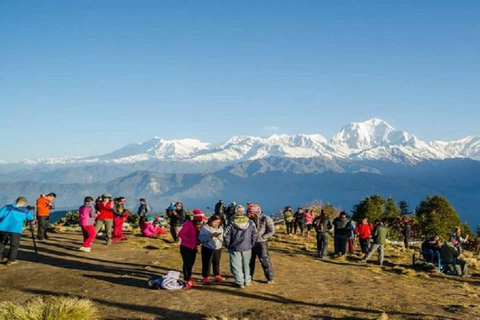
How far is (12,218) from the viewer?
43.5 feet

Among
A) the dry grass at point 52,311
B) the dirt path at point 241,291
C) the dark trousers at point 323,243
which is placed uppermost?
the dark trousers at point 323,243

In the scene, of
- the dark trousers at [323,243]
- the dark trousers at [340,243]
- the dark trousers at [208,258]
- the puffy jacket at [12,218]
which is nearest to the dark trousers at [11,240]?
the puffy jacket at [12,218]

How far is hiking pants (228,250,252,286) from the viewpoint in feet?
37.3

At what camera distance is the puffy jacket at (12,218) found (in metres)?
13.2

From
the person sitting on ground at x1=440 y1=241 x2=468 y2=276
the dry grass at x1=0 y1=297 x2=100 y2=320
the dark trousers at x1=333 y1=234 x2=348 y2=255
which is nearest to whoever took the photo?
the dry grass at x1=0 y1=297 x2=100 y2=320

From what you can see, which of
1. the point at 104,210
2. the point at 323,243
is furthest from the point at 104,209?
the point at 323,243

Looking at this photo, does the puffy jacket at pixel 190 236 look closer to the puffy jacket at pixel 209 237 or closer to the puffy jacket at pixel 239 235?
the puffy jacket at pixel 209 237

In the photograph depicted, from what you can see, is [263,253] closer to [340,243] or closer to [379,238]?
[379,238]

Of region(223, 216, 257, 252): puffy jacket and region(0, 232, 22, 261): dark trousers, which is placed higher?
region(223, 216, 257, 252): puffy jacket

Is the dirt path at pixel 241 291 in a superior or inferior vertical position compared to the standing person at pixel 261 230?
inferior

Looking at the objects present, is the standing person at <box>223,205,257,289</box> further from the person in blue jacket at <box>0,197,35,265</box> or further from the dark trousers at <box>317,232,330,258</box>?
the dark trousers at <box>317,232,330,258</box>

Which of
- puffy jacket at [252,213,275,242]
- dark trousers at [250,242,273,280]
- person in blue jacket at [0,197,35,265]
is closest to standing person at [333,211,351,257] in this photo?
dark trousers at [250,242,273,280]

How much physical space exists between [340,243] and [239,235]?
9.90 meters

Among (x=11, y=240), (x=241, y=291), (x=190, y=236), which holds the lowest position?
(x=241, y=291)
